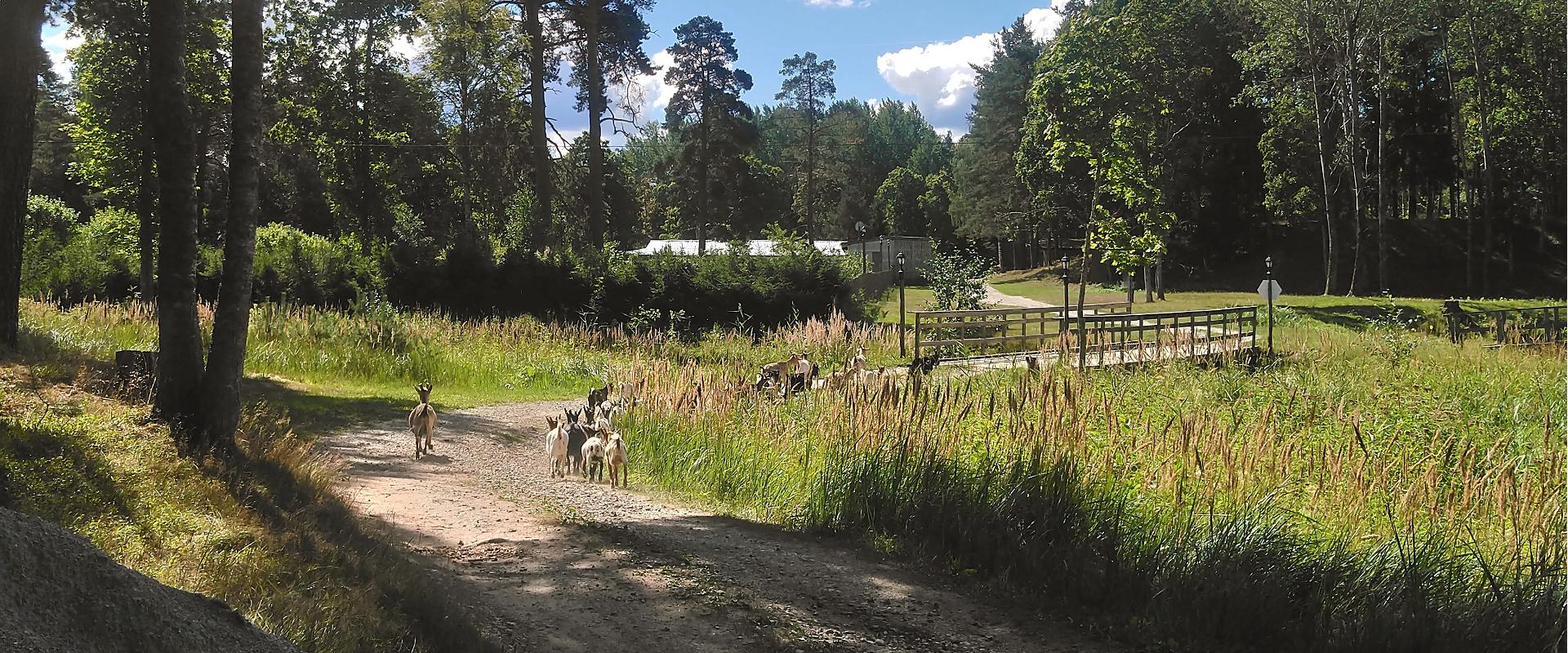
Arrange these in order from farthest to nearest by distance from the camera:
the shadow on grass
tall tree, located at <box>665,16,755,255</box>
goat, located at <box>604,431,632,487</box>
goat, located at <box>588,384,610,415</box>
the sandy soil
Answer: tall tree, located at <box>665,16,755,255</box>
the shadow on grass
goat, located at <box>588,384,610,415</box>
goat, located at <box>604,431,632,487</box>
the sandy soil

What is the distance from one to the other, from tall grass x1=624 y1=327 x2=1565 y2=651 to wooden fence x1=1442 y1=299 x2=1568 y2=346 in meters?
13.0

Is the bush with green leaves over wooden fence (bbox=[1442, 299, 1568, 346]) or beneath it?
over

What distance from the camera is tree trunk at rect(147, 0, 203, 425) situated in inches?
277

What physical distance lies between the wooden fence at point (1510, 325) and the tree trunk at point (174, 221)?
21045mm

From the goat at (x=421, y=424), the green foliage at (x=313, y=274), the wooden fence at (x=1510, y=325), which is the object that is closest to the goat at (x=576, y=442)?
the goat at (x=421, y=424)

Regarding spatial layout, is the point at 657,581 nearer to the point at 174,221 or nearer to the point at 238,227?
the point at 238,227

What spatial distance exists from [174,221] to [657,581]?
4.48 metres

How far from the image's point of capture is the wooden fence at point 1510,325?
67.9ft

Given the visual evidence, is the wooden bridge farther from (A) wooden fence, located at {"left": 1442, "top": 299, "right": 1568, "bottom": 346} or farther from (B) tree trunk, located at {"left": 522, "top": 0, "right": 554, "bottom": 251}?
(B) tree trunk, located at {"left": 522, "top": 0, "right": 554, "bottom": 251}

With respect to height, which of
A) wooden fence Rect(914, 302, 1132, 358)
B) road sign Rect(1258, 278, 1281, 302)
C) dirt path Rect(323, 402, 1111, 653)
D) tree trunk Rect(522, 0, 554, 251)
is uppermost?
tree trunk Rect(522, 0, 554, 251)

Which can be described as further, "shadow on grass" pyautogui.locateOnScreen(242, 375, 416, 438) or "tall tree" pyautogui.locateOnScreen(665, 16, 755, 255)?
"tall tree" pyautogui.locateOnScreen(665, 16, 755, 255)

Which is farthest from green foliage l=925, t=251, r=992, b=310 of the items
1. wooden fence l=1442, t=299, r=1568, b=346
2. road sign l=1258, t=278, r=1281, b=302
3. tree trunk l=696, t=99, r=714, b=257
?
tree trunk l=696, t=99, r=714, b=257

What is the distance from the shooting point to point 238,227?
7.07 m

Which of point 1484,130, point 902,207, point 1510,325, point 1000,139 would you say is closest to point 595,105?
point 1510,325
